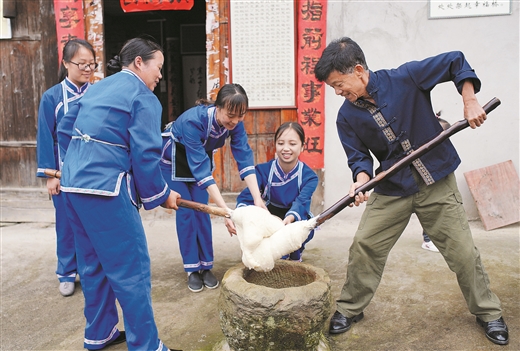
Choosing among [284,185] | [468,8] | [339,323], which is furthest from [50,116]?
[468,8]

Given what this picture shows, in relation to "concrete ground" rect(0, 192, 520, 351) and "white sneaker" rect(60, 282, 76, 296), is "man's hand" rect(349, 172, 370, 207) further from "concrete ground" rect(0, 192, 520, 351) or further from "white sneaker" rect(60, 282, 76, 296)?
"white sneaker" rect(60, 282, 76, 296)

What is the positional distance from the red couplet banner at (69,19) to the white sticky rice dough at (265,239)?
13.3 feet

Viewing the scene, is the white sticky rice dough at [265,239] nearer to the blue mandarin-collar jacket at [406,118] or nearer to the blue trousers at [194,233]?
the blue mandarin-collar jacket at [406,118]

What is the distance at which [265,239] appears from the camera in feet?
9.45

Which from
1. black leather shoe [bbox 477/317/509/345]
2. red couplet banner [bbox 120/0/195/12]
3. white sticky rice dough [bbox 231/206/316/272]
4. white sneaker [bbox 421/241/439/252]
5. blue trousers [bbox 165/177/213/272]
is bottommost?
white sneaker [bbox 421/241/439/252]

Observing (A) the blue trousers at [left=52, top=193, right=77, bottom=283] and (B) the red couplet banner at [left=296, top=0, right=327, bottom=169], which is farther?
(B) the red couplet banner at [left=296, top=0, right=327, bottom=169]

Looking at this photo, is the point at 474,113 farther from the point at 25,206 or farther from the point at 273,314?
the point at 25,206

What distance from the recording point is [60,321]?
3.50 metres

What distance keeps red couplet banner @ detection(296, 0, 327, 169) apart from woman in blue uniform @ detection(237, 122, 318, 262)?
1.48 m

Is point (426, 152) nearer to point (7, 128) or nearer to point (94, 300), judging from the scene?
point (94, 300)

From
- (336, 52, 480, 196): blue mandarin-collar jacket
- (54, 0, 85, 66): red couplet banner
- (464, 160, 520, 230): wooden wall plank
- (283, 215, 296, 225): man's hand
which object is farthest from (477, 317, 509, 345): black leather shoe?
(54, 0, 85, 66): red couplet banner

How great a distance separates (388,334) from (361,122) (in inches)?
57.3

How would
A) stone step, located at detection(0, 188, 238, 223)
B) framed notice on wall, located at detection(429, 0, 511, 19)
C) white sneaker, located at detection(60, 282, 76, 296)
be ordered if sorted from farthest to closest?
1. stone step, located at detection(0, 188, 238, 223)
2. framed notice on wall, located at detection(429, 0, 511, 19)
3. white sneaker, located at detection(60, 282, 76, 296)

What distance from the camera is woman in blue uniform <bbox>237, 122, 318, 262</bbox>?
3969mm
